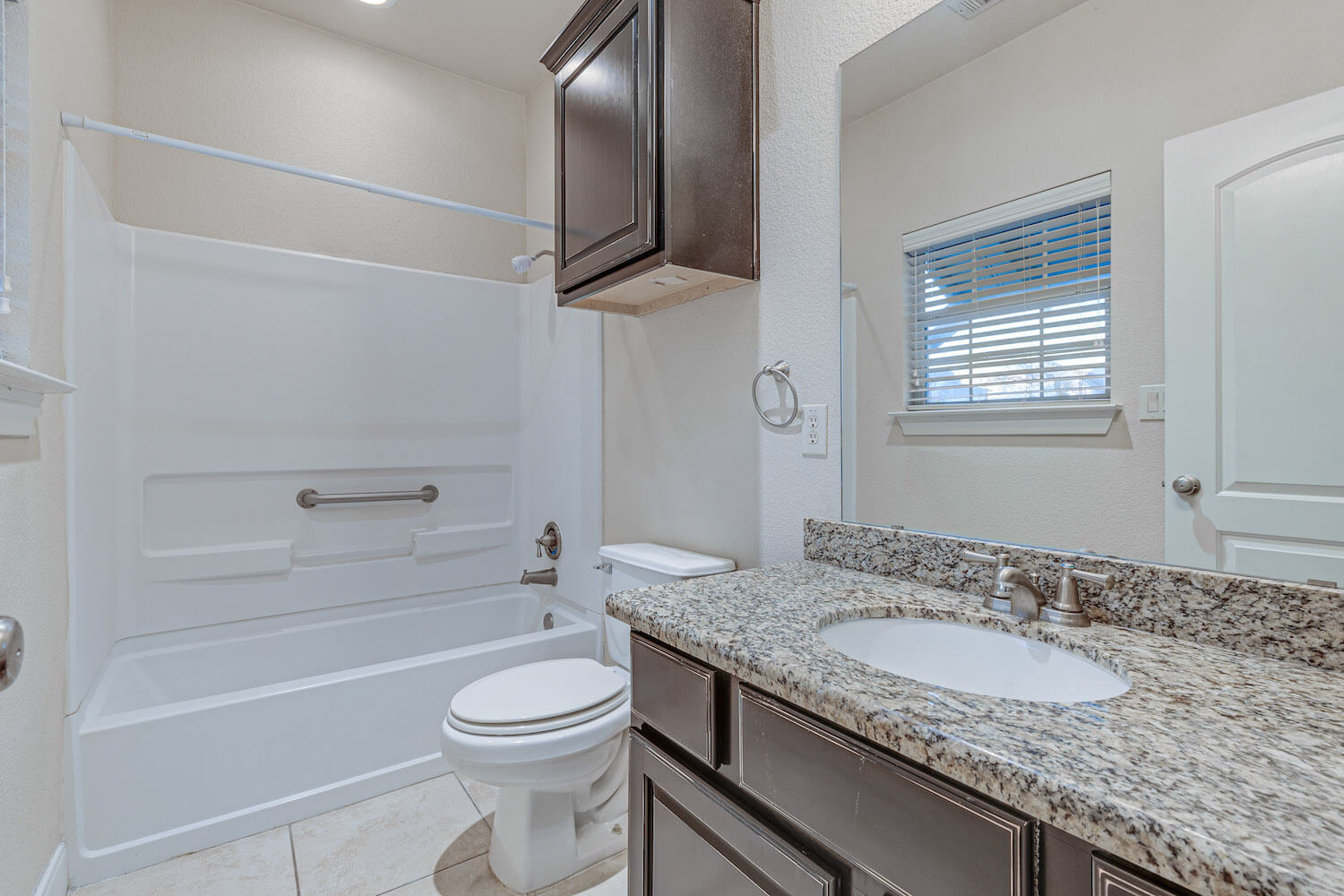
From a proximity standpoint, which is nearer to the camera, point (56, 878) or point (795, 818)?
point (795, 818)

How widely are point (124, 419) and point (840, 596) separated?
2.40 metres

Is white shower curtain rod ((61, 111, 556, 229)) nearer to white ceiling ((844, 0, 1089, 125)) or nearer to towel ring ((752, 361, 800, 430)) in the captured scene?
towel ring ((752, 361, 800, 430))

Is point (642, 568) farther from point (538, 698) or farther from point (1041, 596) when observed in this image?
point (1041, 596)

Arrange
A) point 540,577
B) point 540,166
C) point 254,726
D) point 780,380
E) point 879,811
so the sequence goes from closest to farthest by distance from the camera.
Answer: point 879,811, point 780,380, point 254,726, point 540,577, point 540,166

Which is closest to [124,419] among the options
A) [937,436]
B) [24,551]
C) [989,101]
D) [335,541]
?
[335,541]

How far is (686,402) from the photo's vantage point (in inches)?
70.6

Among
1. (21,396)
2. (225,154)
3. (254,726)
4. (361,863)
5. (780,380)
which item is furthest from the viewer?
(225,154)

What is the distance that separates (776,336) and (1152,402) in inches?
30.7

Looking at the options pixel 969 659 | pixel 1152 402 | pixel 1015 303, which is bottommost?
pixel 969 659

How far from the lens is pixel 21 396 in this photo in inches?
44.9

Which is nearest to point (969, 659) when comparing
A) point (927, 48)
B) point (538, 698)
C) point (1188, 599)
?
point (1188, 599)

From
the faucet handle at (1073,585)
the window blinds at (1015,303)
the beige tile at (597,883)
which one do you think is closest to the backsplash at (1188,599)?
the faucet handle at (1073,585)

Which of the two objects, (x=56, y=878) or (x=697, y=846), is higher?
(x=697, y=846)

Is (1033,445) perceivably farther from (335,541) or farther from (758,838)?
(335,541)
